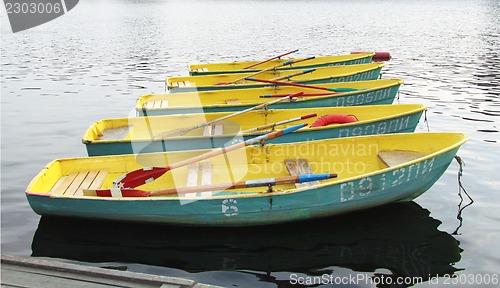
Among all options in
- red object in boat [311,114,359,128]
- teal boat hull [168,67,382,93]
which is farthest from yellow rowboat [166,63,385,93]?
red object in boat [311,114,359,128]

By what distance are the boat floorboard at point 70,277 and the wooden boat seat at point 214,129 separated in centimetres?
720

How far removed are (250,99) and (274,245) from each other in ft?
27.1

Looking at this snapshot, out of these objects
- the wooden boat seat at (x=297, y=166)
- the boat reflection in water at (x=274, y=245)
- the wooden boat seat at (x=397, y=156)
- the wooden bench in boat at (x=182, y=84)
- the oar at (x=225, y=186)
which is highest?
the wooden bench in boat at (x=182, y=84)

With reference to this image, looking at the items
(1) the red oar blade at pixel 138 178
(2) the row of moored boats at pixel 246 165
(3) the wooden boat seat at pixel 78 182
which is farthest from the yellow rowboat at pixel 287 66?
(1) the red oar blade at pixel 138 178

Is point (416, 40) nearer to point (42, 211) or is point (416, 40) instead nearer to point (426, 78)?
point (426, 78)

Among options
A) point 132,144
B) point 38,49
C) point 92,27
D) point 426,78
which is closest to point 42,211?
point 132,144

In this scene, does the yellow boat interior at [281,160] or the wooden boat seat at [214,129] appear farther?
the wooden boat seat at [214,129]

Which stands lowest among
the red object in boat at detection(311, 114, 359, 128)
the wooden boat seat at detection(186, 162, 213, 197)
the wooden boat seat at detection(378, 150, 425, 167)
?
the wooden boat seat at detection(378, 150, 425, 167)

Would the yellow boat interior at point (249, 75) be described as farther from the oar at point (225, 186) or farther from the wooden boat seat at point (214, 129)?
the oar at point (225, 186)

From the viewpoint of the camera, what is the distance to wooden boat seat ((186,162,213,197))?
9594 mm

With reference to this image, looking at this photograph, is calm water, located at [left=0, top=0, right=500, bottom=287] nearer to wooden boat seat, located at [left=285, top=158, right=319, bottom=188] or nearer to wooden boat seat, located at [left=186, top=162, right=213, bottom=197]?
wooden boat seat, located at [left=186, top=162, right=213, bottom=197]

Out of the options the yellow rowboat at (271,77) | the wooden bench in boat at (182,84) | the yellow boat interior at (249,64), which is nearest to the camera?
the yellow rowboat at (271,77)

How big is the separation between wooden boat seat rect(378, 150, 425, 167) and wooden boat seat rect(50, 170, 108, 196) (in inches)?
244

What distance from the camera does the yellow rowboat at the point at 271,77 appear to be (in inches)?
682
